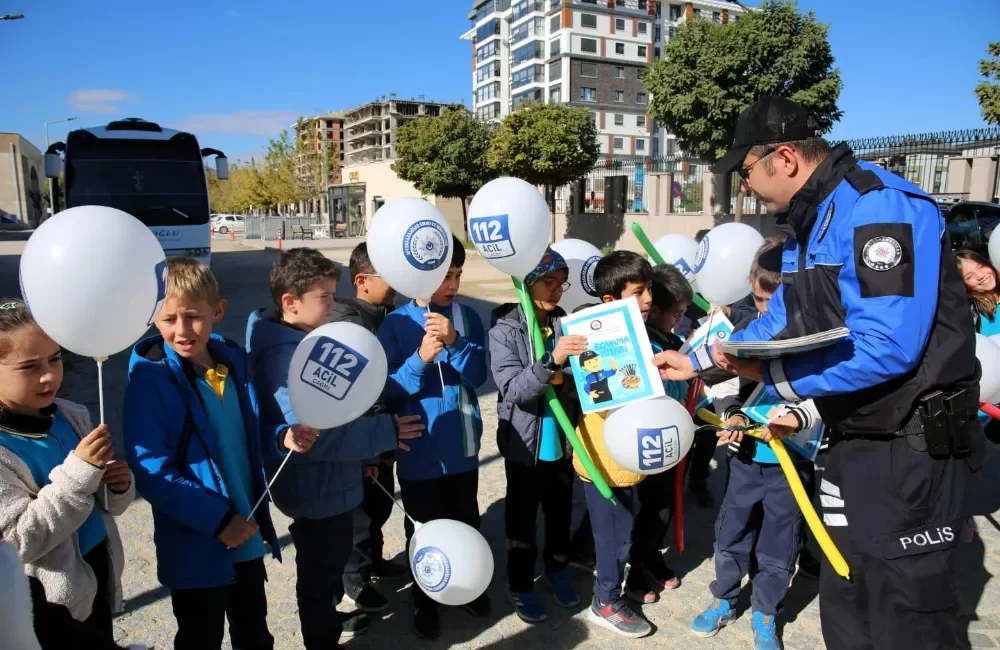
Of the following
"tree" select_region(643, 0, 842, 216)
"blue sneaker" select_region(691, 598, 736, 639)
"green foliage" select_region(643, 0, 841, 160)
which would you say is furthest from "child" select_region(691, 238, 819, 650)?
"tree" select_region(643, 0, 842, 216)

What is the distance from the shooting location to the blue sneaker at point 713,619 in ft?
9.70

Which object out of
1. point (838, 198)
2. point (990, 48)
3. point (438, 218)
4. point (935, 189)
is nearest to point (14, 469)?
point (438, 218)

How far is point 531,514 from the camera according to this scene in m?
3.16

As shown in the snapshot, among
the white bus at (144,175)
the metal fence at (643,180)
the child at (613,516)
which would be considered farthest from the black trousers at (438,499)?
the metal fence at (643,180)

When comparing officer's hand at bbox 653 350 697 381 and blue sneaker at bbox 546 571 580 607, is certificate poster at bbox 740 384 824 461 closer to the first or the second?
officer's hand at bbox 653 350 697 381

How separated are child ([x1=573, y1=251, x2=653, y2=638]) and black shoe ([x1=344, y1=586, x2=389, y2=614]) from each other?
1000 mm

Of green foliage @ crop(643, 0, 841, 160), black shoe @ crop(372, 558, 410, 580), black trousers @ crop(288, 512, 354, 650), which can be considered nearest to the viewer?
black trousers @ crop(288, 512, 354, 650)

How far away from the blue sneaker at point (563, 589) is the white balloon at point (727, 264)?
185cm

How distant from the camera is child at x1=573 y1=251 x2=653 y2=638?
2.93 m

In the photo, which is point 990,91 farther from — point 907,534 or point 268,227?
point 268,227

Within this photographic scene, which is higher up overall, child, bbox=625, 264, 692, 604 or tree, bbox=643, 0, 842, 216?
tree, bbox=643, 0, 842, 216

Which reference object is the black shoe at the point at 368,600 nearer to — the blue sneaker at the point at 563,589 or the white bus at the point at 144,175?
the blue sneaker at the point at 563,589

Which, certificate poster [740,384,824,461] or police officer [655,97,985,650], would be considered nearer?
police officer [655,97,985,650]

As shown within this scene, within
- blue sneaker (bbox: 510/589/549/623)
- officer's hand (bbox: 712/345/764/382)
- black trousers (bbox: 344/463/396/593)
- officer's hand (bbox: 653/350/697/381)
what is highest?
officer's hand (bbox: 712/345/764/382)
